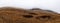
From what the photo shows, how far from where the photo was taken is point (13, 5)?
4.16 ft

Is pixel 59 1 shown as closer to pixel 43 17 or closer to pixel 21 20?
pixel 43 17

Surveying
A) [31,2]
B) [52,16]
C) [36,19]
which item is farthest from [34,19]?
[31,2]

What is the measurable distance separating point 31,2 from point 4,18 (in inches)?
17.0

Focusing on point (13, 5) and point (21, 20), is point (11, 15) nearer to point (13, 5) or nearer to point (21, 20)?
point (21, 20)

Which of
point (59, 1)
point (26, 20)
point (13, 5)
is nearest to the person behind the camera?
point (26, 20)

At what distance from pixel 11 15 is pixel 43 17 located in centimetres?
23

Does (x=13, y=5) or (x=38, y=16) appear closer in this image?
(x=38, y=16)

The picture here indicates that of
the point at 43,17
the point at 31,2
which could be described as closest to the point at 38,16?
the point at 43,17

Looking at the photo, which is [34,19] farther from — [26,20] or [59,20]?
[59,20]

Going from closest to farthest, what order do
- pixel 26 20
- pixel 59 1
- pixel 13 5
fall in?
1. pixel 26 20
2. pixel 59 1
3. pixel 13 5

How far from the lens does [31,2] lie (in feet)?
4.03

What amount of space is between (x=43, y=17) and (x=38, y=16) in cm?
4

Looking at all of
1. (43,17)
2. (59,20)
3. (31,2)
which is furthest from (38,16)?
(31,2)

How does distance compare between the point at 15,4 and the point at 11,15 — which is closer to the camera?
the point at 11,15
